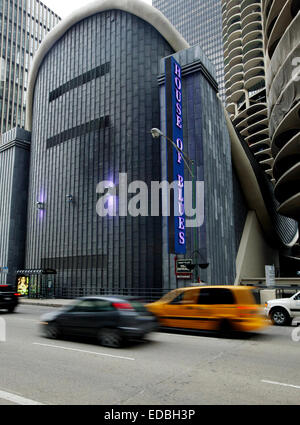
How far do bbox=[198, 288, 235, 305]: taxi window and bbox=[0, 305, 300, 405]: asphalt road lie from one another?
48.2 inches

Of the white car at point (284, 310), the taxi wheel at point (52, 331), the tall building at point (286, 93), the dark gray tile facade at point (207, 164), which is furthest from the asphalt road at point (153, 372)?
the tall building at point (286, 93)

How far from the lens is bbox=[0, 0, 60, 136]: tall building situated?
9012 cm

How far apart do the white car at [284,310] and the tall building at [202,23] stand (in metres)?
137

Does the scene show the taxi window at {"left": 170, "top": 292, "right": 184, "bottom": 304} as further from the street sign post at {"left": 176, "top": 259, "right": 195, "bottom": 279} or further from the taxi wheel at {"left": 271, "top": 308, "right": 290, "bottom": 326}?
the street sign post at {"left": 176, "top": 259, "right": 195, "bottom": 279}

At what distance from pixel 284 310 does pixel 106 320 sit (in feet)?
26.4

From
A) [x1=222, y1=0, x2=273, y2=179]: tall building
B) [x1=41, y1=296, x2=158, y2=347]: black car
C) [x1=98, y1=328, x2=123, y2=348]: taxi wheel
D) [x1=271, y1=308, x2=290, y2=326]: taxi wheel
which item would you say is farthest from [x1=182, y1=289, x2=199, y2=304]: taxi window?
[x1=222, y1=0, x2=273, y2=179]: tall building

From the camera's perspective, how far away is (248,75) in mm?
89312

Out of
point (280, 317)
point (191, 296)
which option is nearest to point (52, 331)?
point (191, 296)

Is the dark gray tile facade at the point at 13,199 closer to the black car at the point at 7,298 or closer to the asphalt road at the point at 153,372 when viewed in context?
the black car at the point at 7,298

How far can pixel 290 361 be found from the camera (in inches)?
312

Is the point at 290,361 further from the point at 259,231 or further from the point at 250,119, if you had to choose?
the point at 250,119

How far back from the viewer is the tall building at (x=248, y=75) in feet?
272

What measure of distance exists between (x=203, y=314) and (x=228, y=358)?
3.21m

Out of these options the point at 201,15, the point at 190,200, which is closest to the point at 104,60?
the point at 190,200
